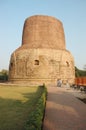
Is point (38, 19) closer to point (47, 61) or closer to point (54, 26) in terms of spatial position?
point (54, 26)

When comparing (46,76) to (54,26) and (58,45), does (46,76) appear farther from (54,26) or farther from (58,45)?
(54,26)

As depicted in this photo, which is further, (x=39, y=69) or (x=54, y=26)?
(x=54, y=26)

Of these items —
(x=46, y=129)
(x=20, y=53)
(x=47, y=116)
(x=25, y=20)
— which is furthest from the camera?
(x=25, y=20)

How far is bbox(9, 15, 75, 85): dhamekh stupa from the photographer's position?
2562 centimetres

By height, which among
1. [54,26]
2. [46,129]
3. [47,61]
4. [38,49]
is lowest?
[46,129]

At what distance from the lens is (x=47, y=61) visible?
25875 mm

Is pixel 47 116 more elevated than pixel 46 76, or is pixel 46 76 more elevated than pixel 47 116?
pixel 46 76

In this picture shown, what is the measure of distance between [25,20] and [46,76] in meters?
10.1

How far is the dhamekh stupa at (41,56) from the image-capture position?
25625mm

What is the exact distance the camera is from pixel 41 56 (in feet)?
85.4

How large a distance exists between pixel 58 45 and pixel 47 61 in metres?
3.75

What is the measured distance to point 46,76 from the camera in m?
25.4

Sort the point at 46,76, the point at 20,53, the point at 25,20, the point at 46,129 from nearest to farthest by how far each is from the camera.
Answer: the point at 46,129 < the point at 46,76 < the point at 20,53 < the point at 25,20

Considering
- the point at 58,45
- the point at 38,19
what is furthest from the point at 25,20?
the point at 58,45
